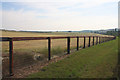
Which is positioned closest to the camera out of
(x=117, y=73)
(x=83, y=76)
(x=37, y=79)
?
(x=37, y=79)

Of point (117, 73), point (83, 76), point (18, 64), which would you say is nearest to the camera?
point (83, 76)

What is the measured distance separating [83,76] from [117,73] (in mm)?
1329

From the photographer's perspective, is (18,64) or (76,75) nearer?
(76,75)

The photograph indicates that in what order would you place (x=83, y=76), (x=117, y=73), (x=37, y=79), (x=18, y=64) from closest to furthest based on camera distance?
(x=37, y=79)
(x=83, y=76)
(x=117, y=73)
(x=18, y=64)

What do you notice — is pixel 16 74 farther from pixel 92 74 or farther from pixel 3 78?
pixel 92 74

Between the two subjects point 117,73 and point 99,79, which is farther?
point 117,73

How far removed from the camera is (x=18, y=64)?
5199mm

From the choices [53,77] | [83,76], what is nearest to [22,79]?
[53,77]

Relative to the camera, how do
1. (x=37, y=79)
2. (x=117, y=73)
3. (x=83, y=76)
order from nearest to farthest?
(x=37, y=79) → (x=83, y=76) → (x=117, y=73)

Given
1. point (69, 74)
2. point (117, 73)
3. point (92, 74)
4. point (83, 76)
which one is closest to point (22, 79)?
point (69, 74)

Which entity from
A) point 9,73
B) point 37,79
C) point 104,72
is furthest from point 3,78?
point 104,72

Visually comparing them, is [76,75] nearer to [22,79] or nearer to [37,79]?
[37,79]

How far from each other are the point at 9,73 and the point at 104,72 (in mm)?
3470

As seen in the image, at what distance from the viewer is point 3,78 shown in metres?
3.75
